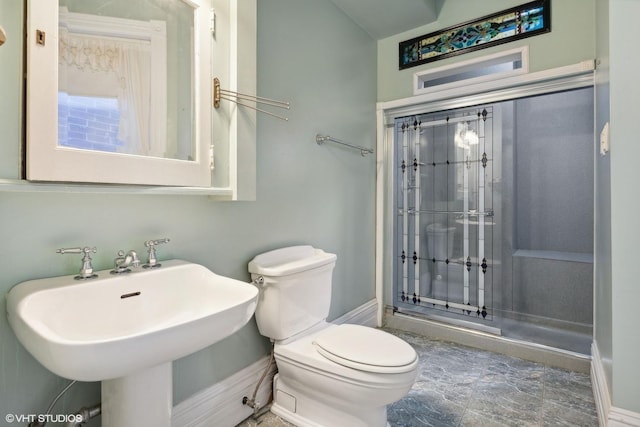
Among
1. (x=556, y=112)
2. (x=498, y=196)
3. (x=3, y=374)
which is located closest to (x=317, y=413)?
(x=3, y=374)

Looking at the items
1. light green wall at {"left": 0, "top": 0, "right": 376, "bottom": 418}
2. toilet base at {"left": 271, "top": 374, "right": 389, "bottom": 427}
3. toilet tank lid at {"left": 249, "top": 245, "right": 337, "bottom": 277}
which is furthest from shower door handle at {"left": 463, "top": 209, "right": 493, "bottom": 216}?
toilet base at {"left": 271, "top": 374, "right": 389, "bottom": 427}

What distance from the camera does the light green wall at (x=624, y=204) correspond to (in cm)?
131

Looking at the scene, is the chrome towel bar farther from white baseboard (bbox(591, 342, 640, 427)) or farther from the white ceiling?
white baseboard (bbox(591, 342, 640, 427))

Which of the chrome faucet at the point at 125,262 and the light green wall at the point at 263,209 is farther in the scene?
the chrome faucet at the point at 125,262

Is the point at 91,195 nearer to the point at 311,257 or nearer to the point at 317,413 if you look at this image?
the point at 311,257

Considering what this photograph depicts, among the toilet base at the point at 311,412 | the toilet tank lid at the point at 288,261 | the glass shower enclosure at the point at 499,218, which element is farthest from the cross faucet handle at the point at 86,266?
the glass shower enclosure at the point at 499,218

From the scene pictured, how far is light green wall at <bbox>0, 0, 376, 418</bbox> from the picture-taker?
38.3 inches

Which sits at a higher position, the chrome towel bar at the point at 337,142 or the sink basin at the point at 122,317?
the chrome towel bar at the point at 337,142

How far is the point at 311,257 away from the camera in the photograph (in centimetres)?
187

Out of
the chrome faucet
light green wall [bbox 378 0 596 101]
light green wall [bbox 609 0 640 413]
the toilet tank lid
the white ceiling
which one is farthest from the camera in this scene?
the white ceiling

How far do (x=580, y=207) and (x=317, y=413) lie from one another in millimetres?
3053

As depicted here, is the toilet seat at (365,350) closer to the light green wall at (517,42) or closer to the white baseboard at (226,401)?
the white baseboard at (226,401)

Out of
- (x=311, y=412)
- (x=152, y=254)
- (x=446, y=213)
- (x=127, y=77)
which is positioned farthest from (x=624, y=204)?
(x=127, y=77)

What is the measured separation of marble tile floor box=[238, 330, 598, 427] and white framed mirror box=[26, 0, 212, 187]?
1341mm
